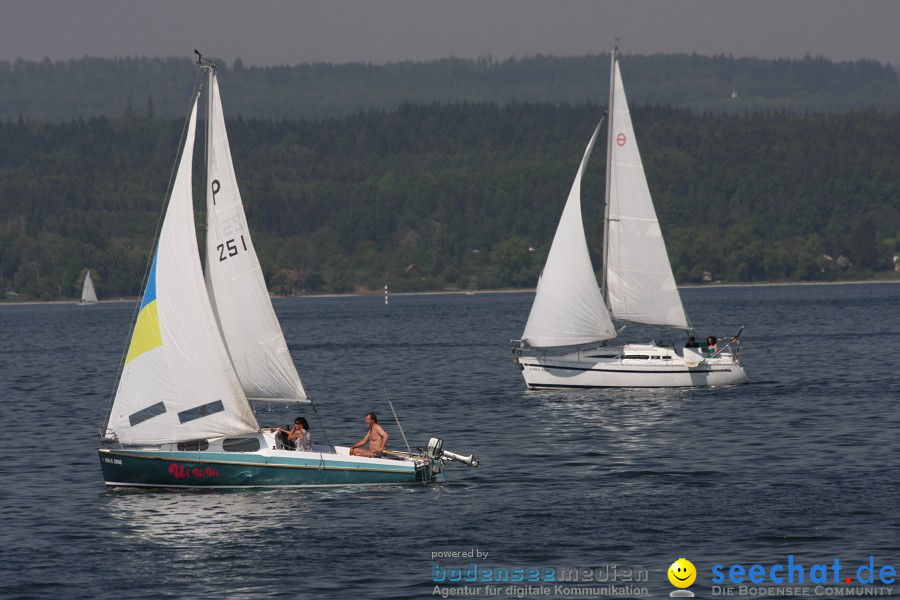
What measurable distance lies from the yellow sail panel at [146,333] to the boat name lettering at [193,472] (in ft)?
10.2

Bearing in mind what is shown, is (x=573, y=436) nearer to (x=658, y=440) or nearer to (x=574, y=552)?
(x=658, y=440)

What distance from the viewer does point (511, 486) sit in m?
38.5

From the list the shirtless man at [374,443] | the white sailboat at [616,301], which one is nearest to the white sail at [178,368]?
the shirtless man at [374,443]

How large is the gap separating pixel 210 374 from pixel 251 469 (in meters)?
2.77

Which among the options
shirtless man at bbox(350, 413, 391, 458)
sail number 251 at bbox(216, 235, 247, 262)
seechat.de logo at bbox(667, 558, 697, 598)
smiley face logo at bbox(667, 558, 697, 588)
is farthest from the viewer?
shirtless man at bbox(350, 413, 391, 458)

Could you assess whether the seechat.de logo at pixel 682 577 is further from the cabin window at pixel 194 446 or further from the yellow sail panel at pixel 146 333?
the yellow sail panel at pixel 146 333

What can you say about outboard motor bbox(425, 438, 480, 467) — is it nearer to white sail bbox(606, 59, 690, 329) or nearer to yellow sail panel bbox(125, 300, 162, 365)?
yellow sail panel bbox(125, 300, 162, 365)

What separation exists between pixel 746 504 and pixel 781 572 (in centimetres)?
674

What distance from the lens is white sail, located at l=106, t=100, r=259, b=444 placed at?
1447 inches

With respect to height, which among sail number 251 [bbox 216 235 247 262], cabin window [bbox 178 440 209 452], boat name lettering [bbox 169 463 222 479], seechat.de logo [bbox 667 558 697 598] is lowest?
seechat.de logo [bbox 667 558 697 598]

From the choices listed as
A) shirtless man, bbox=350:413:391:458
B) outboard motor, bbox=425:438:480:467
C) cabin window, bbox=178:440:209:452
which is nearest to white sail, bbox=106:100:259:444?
cabin window, bbox=178:440:209:452

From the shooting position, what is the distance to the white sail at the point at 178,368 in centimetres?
3675

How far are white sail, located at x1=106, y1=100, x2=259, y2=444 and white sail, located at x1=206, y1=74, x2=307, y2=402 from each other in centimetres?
75

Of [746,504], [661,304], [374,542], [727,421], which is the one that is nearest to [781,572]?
[746,504]
